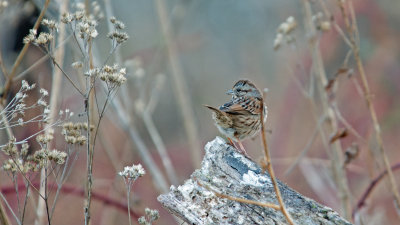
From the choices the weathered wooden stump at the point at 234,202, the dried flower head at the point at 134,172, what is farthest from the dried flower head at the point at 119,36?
the weathered wooden stump at the point at 234,202

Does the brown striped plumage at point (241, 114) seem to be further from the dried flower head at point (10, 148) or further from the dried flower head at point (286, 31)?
the dried flower head at point (10, 148)

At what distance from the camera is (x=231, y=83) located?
35.7 feet

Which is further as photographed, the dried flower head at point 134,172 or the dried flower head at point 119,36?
the dried flower head at point 119,36

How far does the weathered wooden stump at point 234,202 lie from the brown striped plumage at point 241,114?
133 centimetres

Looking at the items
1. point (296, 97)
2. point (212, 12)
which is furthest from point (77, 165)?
point (212, 12)

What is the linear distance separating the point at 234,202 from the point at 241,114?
1.62 m

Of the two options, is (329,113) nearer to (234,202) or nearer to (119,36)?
(234,202)

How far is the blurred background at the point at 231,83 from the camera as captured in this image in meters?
6.81

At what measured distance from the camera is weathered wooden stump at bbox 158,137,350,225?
2434 mm

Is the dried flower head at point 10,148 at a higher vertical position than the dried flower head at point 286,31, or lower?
lower

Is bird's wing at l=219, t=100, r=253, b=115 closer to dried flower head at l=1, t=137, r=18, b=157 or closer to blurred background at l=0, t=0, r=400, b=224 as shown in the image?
blurred background at l=0, t=0, r=400, b=224

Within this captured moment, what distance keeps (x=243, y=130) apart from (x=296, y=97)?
19.5 feet

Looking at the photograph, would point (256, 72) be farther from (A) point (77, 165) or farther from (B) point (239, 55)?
(A) point (77, 165)

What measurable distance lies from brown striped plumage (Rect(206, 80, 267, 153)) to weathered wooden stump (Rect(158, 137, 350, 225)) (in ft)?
4.36
